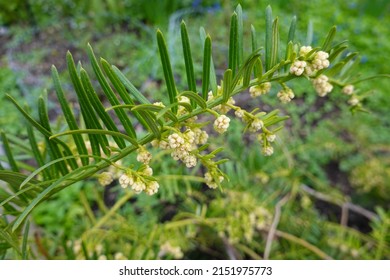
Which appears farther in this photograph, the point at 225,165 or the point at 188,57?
the point at 225,165

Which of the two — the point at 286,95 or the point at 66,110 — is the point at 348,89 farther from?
the point at 66,110

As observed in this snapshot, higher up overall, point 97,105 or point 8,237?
point 97,105

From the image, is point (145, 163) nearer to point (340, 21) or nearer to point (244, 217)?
point (244, 217)

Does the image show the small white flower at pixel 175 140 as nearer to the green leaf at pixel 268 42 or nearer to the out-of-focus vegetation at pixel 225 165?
the green leaf at pixel 268 42

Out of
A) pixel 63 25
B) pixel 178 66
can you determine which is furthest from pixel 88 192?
pixel 63 25

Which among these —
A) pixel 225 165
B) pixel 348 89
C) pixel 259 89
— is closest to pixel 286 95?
pixel 259 89

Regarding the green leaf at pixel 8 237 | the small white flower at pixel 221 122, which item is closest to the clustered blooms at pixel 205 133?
the small white flower at pixel 221 122

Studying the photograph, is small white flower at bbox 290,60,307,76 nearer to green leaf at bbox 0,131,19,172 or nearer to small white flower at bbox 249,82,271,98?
small white flower at bbox 249,82,271,98

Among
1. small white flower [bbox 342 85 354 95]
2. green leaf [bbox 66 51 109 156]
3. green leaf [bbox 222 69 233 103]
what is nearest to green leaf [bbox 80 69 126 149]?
green leaf [bbox 66 51 109 156]
